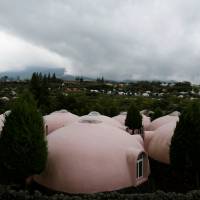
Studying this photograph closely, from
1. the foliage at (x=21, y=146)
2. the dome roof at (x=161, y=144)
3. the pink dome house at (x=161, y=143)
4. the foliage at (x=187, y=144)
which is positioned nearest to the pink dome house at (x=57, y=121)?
the pink dome house at (x=161, y=143)

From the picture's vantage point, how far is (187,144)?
16.5 metres

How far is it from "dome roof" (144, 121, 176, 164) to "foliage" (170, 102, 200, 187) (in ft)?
10.8

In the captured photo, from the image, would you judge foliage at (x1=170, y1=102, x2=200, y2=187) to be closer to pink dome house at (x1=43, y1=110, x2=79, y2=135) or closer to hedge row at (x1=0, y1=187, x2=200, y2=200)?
hedge row at (x1=0, y1=187, x2=200, y2=200)

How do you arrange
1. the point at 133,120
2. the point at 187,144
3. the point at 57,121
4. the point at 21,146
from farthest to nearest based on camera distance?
the point at 133,120, the point at 57,121, the point at 187,144, the point at 21,146

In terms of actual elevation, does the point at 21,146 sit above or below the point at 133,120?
above

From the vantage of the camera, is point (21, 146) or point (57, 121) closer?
point (21, 146)

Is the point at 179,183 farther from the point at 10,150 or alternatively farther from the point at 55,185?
the point at 10,150

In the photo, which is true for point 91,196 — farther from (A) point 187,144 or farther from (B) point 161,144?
(B) point 161,144

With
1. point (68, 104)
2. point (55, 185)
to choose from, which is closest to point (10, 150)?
point (55, 185)

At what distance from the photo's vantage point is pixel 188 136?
1661 cm

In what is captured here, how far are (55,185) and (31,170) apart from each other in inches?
Result: 62.2

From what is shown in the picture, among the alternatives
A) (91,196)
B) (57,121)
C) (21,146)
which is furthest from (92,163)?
(57,121)

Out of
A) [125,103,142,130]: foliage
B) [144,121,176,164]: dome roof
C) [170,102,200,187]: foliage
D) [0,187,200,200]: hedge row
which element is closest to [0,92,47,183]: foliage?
[0,187,200,200]: hedge row

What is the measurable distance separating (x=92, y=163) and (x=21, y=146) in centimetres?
359
